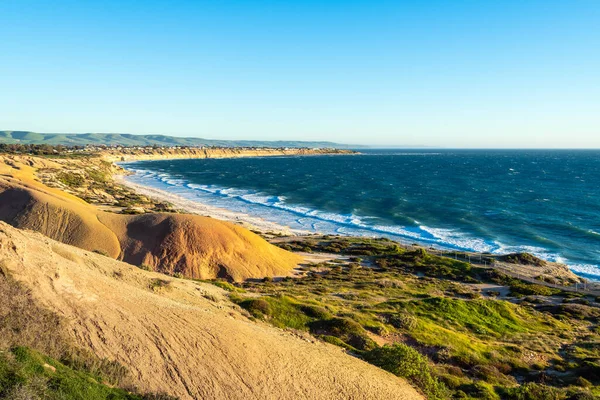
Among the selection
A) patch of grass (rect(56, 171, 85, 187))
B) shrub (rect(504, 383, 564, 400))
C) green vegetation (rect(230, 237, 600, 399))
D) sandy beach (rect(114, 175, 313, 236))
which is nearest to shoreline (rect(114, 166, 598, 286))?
sandy beach (rect(114, 175, 313, 236))

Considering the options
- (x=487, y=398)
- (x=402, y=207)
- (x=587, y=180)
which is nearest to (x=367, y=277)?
(x=487, y=398)

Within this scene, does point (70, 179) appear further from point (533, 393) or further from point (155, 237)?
point (533, 393)

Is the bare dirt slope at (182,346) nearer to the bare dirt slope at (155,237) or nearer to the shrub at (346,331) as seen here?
the shrub at (346,331)

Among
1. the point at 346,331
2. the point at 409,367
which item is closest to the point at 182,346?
the point at 409,367

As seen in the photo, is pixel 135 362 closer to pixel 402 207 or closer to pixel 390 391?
pixel 390 391

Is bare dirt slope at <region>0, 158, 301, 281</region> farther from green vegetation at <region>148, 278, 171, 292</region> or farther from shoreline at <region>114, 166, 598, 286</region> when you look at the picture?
shoreline at <region>114, 166, 598, 286</region>
